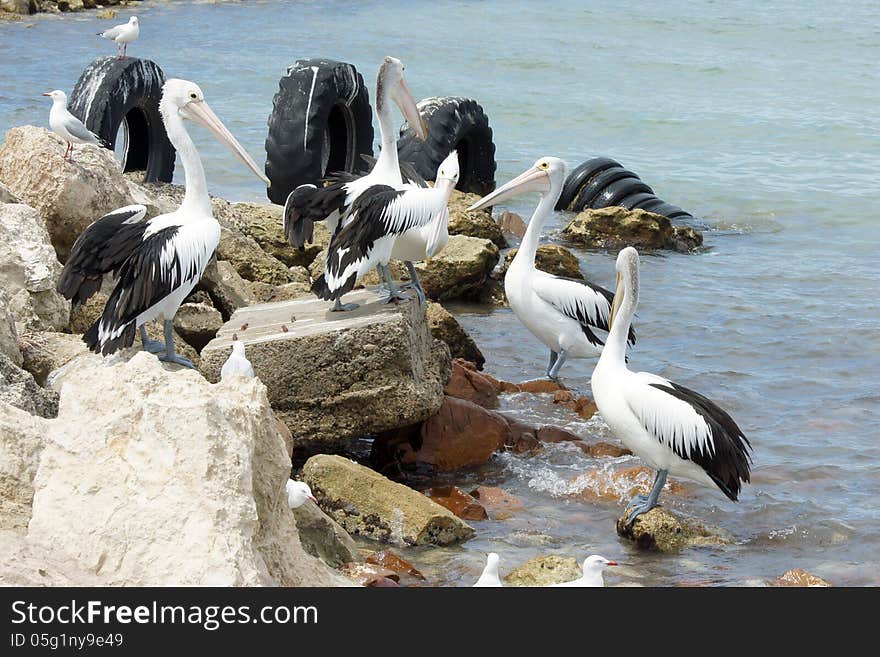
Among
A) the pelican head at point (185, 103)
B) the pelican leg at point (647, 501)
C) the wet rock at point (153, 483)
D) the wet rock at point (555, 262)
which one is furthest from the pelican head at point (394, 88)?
the wet rock at point (153, 483)

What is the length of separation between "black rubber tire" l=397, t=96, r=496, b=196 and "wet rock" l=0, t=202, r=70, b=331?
5493 mm

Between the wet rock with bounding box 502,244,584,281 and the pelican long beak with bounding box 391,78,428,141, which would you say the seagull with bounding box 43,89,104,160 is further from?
the wet rock with bounding box 502,244,584,281

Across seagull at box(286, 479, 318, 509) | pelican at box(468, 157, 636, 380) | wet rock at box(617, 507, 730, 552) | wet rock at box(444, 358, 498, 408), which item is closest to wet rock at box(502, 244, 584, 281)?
pelican at box(468, 157, 636, 380)

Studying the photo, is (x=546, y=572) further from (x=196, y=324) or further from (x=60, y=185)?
(x=60, y=185)

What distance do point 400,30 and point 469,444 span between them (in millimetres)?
21423

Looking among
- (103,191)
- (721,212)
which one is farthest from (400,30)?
(103,191)

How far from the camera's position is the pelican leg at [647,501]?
20.0 feet

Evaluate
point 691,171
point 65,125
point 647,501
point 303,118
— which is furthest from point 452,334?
point 691,171

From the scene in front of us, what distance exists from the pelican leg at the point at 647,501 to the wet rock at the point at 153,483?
2.76 meters

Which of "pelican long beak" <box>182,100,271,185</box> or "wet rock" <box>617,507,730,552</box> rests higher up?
"pelican long beak" <box>182,100,271,185</box>

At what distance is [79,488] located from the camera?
3.38 m

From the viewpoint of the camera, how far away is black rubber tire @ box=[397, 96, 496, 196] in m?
12.0

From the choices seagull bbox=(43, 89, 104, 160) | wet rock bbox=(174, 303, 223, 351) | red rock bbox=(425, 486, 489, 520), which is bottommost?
red rock bbox=(425, 486, 489, 520)

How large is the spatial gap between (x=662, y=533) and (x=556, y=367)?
2549 millimetres
